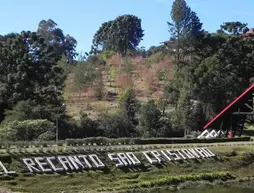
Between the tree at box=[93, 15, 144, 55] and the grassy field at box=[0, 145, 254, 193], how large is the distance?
90.4 meters

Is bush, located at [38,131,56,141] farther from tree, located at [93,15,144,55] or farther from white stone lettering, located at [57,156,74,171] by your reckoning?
tree, located at [93,15,144,55]

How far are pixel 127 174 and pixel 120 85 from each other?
Answer: 66256mm

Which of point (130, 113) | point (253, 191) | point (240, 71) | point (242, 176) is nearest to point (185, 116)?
point (130, 113)

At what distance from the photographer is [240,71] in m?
101

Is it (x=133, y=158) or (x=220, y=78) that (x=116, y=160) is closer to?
(x=133, y=158)

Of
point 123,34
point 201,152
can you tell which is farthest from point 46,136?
point 123,34

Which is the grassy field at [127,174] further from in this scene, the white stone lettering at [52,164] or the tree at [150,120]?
the tree at [150,120]

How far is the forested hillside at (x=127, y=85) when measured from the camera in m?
79.8

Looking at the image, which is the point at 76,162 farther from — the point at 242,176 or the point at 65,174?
the point at 242,176

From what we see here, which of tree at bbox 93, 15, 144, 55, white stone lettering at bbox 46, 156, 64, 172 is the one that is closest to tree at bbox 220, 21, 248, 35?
tree at bbox 93, 15, 144, 55

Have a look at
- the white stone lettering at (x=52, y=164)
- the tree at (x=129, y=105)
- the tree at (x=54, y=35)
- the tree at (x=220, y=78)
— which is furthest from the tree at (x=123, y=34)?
the white stone lettering at (x=52, y=164)

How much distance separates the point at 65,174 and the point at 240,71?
6633 cm

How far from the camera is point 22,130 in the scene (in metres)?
65.5

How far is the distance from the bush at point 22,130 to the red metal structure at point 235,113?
23320 mm
